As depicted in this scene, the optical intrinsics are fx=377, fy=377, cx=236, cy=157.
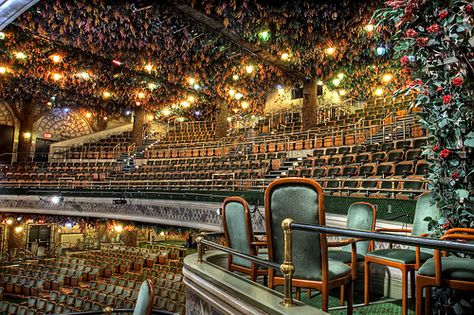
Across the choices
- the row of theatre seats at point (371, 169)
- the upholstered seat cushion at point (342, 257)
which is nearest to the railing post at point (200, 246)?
the upholstered seat cushion at point (342, 257)

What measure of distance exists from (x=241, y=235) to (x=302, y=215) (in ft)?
2.83

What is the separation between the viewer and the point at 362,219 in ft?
10.8

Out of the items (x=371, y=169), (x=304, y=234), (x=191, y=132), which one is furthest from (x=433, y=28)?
(x=191, y=132)

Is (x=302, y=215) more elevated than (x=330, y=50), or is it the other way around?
(x=330, y=50)

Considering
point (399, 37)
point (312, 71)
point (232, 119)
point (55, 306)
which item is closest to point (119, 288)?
point (55, 306)

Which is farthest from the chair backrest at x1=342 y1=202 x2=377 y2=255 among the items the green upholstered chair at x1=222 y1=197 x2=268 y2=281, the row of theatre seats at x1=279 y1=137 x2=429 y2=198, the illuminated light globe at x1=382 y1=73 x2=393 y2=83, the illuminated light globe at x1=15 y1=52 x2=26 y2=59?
the illuminated light globe at x1=382 y1=73 x2=393 y2=83

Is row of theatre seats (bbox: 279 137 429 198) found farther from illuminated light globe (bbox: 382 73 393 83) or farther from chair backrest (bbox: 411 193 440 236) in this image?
illuminated light globe (bbox: 382 73 393 83)

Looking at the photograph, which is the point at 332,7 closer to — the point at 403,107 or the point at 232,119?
the point at 403,107

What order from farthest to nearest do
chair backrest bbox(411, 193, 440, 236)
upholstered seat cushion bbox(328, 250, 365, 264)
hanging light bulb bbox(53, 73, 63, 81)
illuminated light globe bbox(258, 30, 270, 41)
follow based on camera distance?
1. hanging light bulb bbox(53, 73, 63, 81)
2. illuminated light globe bbox(258, 30, 270, 41)
3. chair backrest bbox(411, 193, 440, 236)
4. upholstered seat cushion bbox(328, 250, 365, 264)

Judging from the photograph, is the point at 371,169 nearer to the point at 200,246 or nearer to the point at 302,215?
the point at 200,246

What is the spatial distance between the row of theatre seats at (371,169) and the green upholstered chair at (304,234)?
364cm

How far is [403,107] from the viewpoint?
1298 centimetres

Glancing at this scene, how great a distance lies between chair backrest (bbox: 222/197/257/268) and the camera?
2598mm

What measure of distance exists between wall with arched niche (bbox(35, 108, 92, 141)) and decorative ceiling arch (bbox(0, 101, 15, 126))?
1.31 meters
